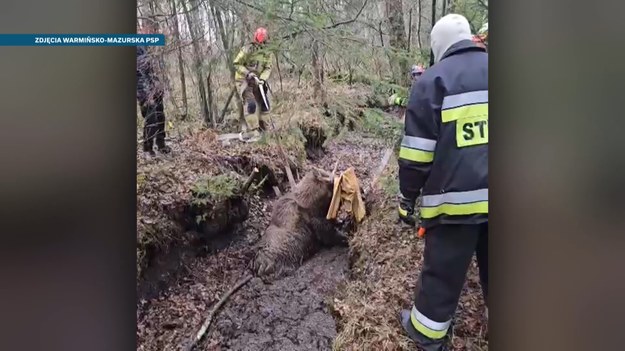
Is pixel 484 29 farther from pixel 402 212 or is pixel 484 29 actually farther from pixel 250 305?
pixel 250 305

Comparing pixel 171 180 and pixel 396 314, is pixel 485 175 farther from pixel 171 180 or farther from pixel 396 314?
pixel 171 180

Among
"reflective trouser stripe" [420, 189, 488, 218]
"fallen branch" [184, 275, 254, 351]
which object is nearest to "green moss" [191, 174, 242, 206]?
"fallen branch" [184, 275, 254, 351]

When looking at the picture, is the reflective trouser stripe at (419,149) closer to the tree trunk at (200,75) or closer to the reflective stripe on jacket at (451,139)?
the reflective stripe on jacket at (451,139)

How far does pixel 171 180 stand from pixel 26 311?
0.62 metres

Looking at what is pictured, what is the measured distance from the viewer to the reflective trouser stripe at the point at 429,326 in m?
1.48

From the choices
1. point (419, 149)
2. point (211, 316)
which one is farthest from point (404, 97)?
point (211, 316)

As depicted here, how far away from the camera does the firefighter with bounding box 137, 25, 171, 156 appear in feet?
4.97

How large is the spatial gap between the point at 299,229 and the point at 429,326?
1.62 ft

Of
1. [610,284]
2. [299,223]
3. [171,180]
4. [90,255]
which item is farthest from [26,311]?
[610,284]

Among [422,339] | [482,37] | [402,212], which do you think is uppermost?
[482,37]

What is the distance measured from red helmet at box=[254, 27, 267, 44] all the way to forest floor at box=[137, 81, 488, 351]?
0.18 metres

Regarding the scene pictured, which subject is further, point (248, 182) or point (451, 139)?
point (248, 182)

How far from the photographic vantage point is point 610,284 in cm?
144

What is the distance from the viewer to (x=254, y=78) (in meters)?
1.53
